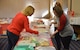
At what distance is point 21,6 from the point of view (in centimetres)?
710

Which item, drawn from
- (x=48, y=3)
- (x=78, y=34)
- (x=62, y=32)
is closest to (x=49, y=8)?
(x=48, y=3)

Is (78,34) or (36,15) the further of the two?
(36,15)

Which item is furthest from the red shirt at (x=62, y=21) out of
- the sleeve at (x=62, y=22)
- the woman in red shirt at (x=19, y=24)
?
the woman in red shirt at (x=19, y=24)

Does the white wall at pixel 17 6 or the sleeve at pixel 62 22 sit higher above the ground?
the white wall at pixel 17 6

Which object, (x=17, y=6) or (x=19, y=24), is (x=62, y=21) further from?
(x=17, y=6)

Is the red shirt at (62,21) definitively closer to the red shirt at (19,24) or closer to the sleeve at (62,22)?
the sleeve at (62,22)

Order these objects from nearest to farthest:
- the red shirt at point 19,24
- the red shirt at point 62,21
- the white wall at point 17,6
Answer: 1. the red shirt at point 19,24
2. the red shirt at point 62,21
3. the white wall at point 17,6

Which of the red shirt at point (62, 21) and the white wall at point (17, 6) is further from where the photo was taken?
the white wall at point (17, 6)

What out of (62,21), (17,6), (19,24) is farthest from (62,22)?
(17,6)

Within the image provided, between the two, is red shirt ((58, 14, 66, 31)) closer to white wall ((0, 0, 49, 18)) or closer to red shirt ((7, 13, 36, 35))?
red shirt ((7, 13, 36, 35))

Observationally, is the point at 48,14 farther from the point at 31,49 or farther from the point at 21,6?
the point at 31,49

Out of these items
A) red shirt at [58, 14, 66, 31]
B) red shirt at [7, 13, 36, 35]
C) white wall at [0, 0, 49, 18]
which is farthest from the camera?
white wall at [0, 0, 49, 18]

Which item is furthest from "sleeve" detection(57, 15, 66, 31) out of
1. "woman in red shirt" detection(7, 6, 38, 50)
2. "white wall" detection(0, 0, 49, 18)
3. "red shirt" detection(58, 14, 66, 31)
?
"white wall" detection(0, 0, 49, 18)

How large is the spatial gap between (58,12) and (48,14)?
152 inches
